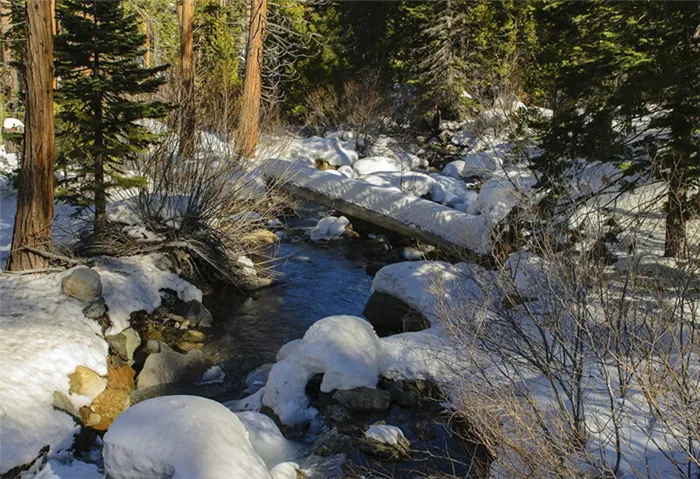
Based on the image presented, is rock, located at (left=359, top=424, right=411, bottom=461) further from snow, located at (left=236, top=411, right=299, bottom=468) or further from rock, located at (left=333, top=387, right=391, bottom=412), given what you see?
snow, located at (left=236, top=411, right=299, bottom=468)

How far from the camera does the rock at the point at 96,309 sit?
7.23m

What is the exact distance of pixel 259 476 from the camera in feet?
14.4

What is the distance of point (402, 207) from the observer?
497 inches

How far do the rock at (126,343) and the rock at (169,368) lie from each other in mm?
321

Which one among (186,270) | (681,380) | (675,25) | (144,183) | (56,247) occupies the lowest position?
(186,270)

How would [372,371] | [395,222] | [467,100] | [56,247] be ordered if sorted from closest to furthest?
1. [372,371]
2. [56,247]
3. [395,222]
4. [467,100]

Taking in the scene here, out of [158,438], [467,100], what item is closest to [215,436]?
[158,438]

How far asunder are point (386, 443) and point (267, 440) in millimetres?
1125

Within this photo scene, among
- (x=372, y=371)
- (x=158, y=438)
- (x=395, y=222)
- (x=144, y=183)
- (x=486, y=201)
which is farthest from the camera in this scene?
(x=395, y=222)

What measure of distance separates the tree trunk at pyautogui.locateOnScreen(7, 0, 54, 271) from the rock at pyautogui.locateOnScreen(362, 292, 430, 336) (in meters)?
4.49

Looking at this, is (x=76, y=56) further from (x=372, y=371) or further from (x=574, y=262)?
(x=574, y=262)

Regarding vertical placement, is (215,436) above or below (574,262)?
below

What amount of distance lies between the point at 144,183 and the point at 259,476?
549 cm

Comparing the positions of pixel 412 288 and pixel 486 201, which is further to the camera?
pixel 486 201
